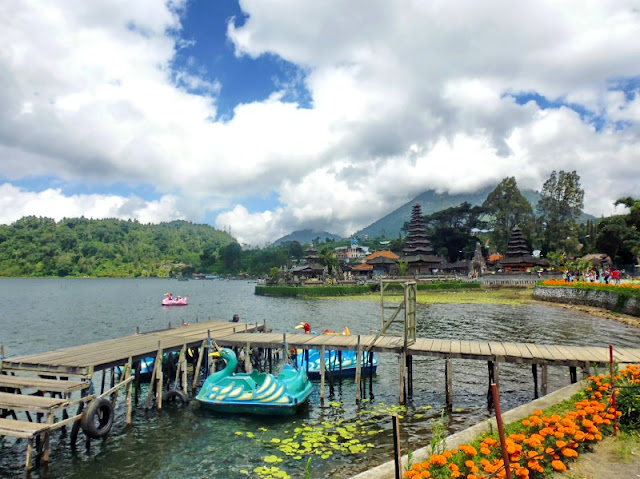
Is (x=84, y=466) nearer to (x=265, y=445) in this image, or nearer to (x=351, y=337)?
(x=265, y=445)

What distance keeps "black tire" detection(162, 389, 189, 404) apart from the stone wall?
1485 inches

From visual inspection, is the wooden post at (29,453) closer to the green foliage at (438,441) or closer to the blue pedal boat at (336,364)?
the green foliage at (438,441)

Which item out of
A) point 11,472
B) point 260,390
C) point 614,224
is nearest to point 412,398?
point 260,390

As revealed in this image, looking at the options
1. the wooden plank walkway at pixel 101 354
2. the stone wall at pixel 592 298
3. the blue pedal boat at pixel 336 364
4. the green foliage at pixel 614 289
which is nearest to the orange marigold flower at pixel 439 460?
the wooden plank walkway at pixel 101 354

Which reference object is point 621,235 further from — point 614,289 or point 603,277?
point 614,289

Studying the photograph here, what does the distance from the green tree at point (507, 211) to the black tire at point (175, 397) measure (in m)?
93.0

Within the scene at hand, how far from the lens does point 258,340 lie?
19672 millimetres

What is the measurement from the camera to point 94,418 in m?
13.3

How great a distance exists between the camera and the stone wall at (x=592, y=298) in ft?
120

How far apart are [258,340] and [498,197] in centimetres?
9233

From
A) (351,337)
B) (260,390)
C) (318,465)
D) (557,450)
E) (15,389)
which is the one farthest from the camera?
(351,337)

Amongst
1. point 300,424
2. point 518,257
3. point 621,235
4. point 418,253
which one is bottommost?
point 300,424

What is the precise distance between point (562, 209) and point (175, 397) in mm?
94227

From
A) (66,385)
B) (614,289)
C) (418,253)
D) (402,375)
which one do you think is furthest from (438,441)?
(418,253)
